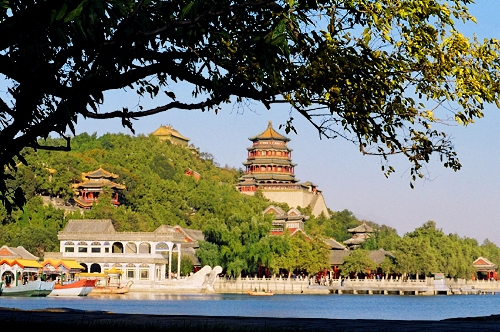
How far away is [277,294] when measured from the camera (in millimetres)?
59875

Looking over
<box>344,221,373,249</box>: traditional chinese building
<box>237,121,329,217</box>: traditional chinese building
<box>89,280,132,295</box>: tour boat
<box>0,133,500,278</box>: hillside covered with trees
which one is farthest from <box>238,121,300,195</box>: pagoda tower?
<box>89,280,132,295</box>: tour boat

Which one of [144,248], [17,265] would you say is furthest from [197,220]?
[17,265]

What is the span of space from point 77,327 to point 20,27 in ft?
9.49

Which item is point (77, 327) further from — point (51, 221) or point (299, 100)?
point (51, 221)

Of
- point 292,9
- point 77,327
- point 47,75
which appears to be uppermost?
point 292,9

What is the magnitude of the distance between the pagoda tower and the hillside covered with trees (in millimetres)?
3521

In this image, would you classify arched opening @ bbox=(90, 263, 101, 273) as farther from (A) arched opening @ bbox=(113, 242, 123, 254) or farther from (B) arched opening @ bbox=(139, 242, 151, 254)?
(B) arched opening @ bbox=(139, 242, 151, 254)

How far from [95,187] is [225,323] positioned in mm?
69997

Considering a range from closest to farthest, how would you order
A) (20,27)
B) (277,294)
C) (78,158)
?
1. (20,27)
2. (277,294)
3. (78,158)

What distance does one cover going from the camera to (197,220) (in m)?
80.7

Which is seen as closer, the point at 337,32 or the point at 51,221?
the point at 337,32

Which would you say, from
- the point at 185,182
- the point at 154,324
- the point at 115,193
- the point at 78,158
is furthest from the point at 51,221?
the point at 154,324

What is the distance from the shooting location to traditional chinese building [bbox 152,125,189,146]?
114438mm

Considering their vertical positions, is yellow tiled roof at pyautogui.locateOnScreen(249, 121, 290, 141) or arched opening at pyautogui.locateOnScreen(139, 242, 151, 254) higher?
yellow tiled roof at pyautogui.locateOnScreen(249, 121, 290, 141)
